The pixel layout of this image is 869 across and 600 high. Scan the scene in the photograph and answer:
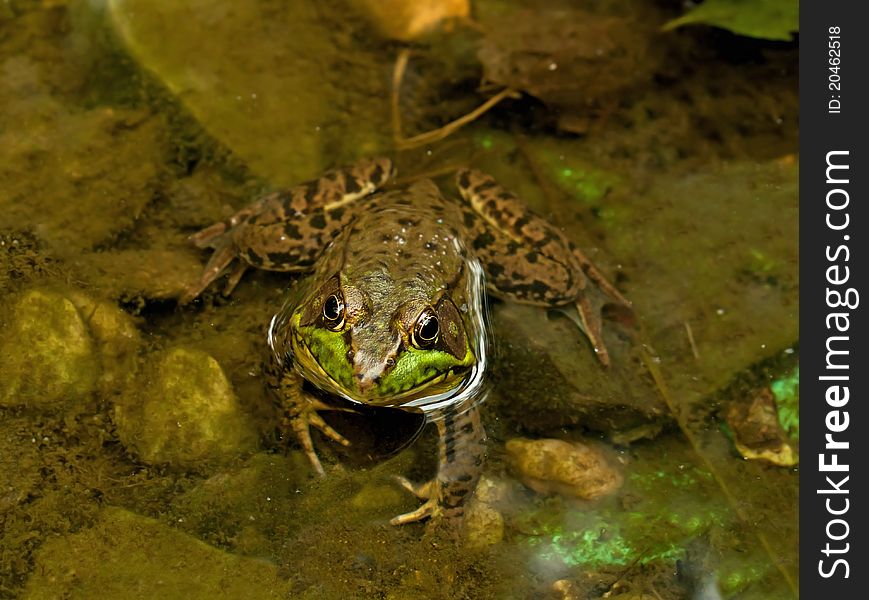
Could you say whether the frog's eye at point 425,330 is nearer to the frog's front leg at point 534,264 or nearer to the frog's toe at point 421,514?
the frog's toe at point 421,514

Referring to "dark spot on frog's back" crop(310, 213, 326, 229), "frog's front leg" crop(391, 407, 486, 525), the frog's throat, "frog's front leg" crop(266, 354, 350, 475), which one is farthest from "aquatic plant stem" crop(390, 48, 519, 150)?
"frog's front leg" crop(391, 407, 486, 525)

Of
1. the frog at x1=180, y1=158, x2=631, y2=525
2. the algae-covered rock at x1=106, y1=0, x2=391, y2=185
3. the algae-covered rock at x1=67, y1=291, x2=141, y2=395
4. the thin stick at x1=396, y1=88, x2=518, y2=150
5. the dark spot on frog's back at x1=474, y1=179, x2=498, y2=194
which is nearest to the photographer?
the frog at x1=180, y1=158, x2=631, y2=525

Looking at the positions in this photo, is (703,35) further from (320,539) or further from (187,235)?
(320,539)

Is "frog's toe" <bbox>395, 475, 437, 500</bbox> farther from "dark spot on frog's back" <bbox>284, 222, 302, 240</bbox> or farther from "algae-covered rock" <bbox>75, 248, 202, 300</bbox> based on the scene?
"algae-covered rock" <bbox>75, 248, 202, 300</bbox>

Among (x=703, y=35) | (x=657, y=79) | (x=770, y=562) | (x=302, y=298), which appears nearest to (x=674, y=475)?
(x=770, y=562)

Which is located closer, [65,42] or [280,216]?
[280,216]

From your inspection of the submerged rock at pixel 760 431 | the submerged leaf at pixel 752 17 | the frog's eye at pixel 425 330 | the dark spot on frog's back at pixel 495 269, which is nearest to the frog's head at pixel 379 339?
the frog's eye at pixel 425 330
